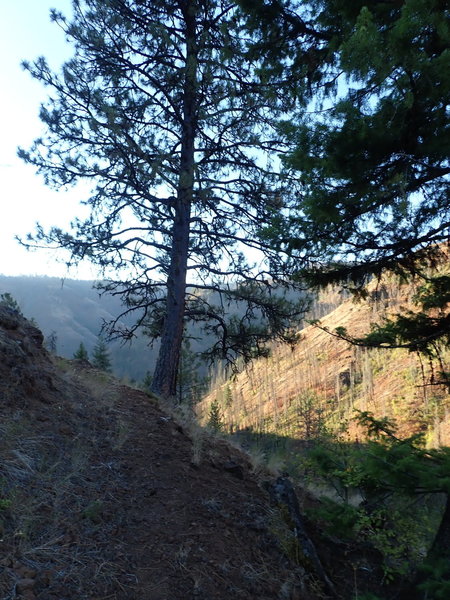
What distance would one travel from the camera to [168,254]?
29.3 ft

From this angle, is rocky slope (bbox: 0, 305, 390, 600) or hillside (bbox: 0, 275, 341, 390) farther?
hillside (bbox: 0, 275, 341, 390)

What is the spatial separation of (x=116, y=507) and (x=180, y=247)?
213 inches

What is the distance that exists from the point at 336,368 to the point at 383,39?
70199 mm

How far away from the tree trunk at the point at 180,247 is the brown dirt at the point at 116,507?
87.0 inches

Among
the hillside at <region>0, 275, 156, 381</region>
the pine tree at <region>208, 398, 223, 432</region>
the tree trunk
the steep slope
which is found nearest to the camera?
the tree trunk

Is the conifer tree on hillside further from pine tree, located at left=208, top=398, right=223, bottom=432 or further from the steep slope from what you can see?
the steep slope

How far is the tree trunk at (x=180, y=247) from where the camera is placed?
7.76m

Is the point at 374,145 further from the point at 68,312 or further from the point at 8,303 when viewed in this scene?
the point at 68,312

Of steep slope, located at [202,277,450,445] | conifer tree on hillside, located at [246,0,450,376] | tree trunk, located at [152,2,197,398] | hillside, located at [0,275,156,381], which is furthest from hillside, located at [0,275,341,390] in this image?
conifer tree on hillside, located at [246,0,450,376]

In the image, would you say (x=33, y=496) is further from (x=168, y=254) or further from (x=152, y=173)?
(x=168, y=254)

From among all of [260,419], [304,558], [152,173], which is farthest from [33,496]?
[260,419]

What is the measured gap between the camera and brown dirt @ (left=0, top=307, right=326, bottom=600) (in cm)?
285

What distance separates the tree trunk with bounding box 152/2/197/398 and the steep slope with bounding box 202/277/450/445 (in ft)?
103

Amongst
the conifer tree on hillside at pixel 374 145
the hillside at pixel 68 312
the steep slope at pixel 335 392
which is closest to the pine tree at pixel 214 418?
the conifer tree on hillside at pixel 374 145
